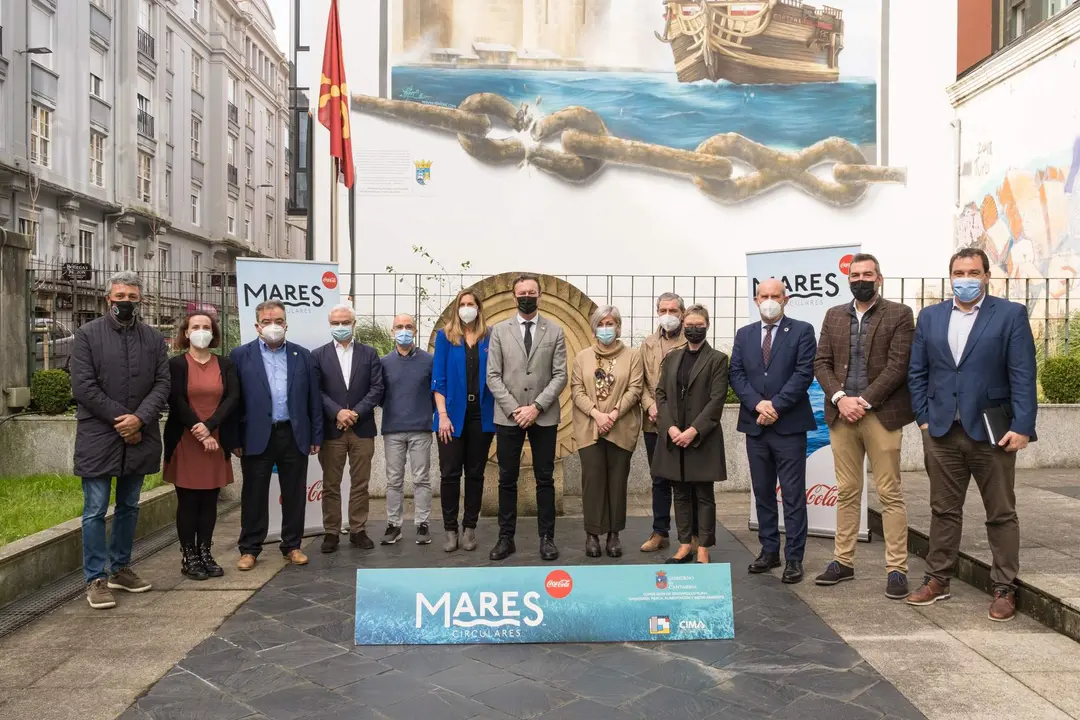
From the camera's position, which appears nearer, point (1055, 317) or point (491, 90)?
point (1055, 317)

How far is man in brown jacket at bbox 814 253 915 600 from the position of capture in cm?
579

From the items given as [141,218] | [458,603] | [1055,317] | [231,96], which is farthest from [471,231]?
[231,96]

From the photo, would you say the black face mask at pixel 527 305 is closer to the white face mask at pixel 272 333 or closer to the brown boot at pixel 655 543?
the white face mask at pixel 272 333

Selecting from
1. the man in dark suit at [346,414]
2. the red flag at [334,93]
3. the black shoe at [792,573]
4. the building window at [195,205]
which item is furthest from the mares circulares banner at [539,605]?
the building window at [195,205]

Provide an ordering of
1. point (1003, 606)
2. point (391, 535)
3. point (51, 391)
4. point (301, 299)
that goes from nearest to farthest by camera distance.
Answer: point (1003, 606) → point (391, 535) → point (301, 299) → point (51, 391)

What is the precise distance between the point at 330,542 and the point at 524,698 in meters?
3.59

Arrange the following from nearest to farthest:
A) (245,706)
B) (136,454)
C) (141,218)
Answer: (245,706)
(136,454)
(141,218)

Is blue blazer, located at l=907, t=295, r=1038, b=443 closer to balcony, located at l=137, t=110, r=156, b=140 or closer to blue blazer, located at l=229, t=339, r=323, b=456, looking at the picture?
blue blazer, located at l=229, t=339, r=323, b=456

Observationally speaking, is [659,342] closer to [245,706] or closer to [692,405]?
[692,405]

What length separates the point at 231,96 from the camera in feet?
161

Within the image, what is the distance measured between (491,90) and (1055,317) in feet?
34.8

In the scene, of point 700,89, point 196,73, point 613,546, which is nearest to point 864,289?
point 613,546

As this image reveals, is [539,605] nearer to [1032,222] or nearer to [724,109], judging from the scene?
[1032,222]

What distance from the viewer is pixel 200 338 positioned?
6.22m
